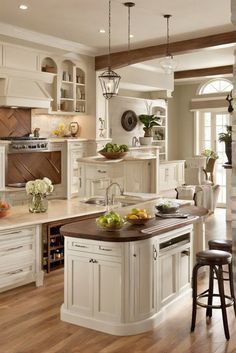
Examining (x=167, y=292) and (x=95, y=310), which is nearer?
(x=95, y=310)

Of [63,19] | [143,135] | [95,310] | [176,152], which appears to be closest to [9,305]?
[95,310]

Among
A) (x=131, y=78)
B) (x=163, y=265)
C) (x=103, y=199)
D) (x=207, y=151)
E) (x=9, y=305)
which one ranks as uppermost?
(x=131, y=78)

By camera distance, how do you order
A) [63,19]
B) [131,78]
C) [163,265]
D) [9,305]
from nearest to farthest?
1. [163,265]
2. [9,305]
3. [63,19]
4. [131,78]

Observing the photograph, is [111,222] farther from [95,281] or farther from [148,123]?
[148,123]

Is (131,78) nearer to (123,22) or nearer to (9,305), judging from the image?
(123,22)

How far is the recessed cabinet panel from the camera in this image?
282 inches

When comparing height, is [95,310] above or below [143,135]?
below

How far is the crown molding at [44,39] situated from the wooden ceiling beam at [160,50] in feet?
1.23

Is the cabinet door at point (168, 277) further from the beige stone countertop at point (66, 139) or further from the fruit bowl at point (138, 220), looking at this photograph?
the beige stone countertop at point (66, 139)

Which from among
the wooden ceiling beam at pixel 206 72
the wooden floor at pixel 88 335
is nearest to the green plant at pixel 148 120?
the wooden ceiling beam at pixel 206 72

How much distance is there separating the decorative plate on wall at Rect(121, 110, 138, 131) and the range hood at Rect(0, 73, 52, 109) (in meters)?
2.97

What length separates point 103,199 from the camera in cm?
592

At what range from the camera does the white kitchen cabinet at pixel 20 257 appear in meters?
4.45

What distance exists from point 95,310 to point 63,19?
447 centimetres
